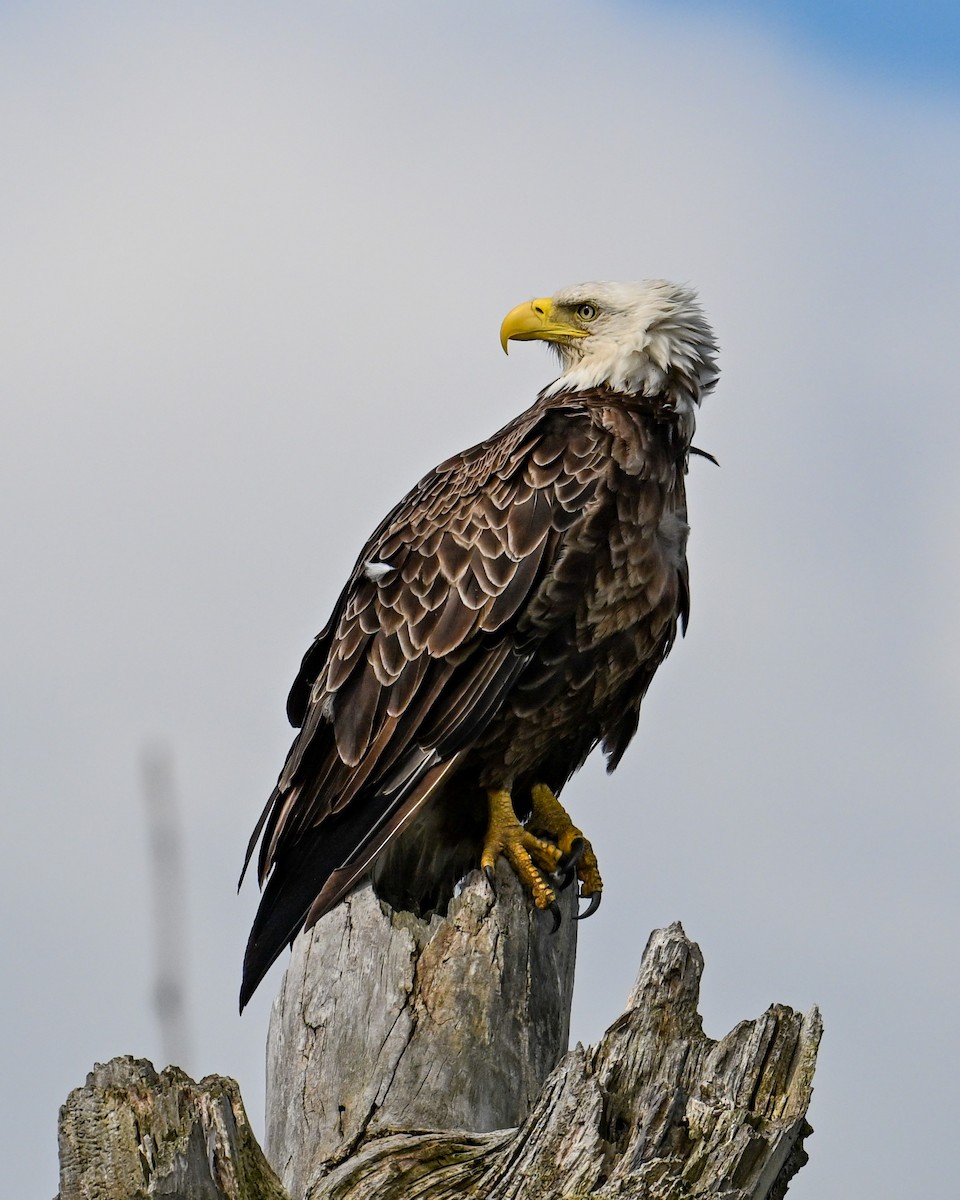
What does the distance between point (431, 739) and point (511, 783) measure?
1.70 ft

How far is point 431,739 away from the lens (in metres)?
5.93

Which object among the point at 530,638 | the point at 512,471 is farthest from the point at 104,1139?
the point at 512,471

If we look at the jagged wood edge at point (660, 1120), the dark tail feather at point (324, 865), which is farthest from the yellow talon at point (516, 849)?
the jagged wood edge at point (660, 1120)

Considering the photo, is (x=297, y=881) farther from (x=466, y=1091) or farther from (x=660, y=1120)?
(x=660, y=1120)

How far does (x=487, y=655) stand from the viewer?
6.05m

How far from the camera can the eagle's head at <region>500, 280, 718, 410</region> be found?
6.78 m

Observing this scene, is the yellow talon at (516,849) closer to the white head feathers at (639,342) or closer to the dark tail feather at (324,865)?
the dark tail feather at (324,865)

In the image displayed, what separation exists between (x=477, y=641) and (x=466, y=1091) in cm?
186

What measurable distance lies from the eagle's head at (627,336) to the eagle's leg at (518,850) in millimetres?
1807

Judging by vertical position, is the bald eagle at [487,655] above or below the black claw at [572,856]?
above

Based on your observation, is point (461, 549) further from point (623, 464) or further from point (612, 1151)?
point (612, 1151)

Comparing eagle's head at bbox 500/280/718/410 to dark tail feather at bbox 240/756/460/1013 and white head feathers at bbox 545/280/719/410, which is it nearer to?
white head feathers at bbox 545/280/719/410

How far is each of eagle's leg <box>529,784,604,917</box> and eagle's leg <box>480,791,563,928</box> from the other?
84 millimetres

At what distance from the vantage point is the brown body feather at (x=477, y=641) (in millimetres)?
5898
